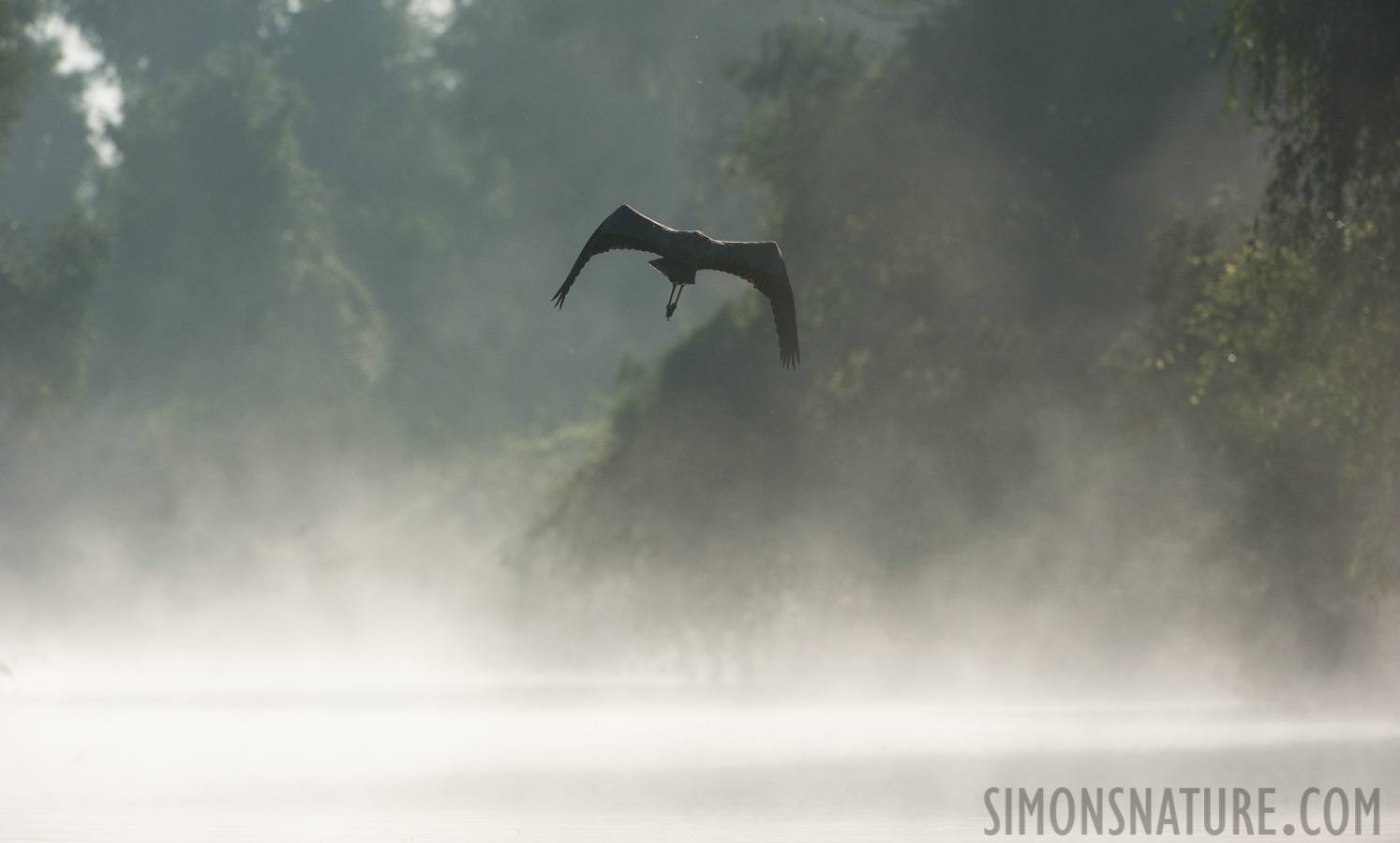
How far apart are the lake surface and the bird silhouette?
3.99 metres

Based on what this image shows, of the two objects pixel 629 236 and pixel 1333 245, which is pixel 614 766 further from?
pixel 629 236

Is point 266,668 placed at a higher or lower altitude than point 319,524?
lower

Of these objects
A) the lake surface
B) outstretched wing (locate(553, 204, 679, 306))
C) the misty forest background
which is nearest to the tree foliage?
the misty forest background

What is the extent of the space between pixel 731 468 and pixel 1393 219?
15.8 meters

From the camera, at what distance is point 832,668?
3025 centimetres

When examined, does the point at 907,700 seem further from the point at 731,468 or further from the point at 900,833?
the point at 900,833

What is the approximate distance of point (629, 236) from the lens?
8180 millimetres

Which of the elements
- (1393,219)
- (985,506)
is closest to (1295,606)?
(985,506)

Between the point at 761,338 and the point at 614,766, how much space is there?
1255cm

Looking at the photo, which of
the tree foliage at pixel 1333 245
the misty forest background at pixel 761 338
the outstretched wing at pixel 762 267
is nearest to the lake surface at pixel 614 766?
A: the misty forest background at pixel 761 338

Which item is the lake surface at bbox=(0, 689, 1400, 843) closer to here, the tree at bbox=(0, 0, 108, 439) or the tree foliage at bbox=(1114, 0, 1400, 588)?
the tree foliage at bbox=(1114, 0, 1400, 588)

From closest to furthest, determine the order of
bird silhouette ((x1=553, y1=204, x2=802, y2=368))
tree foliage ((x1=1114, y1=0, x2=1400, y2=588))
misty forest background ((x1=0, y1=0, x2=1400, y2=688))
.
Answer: bird silhouette ((x1=553, y1=204, x2=802, y2=368))
tree foliage ((x1=1114, y1=0, x2=1400, y2=588))
misty forest background ((x1=0, y1=0, x2=1400, y2=688))


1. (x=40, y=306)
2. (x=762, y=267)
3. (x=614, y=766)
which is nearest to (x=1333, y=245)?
(x=762, y=267)

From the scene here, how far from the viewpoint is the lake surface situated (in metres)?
11.7
